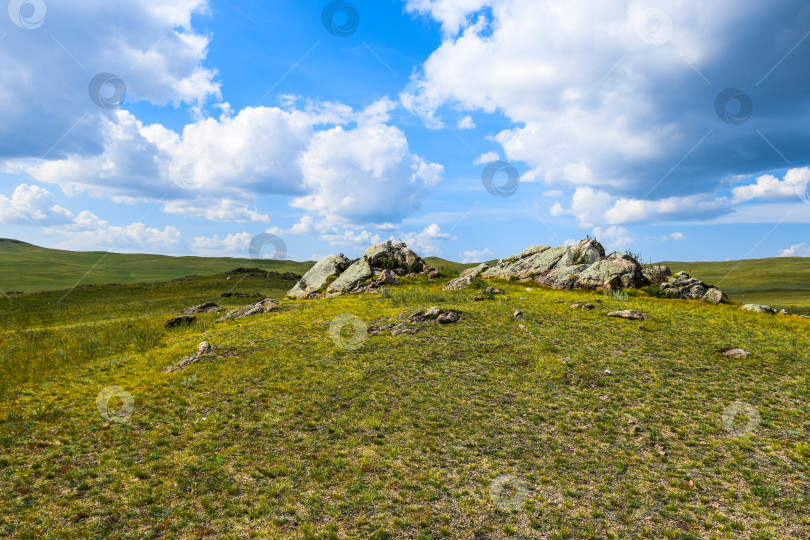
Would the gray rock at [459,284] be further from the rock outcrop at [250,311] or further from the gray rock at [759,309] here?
the gray rock at [759,309]

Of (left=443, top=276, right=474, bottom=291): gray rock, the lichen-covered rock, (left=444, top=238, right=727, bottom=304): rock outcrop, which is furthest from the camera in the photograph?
(left=443, top=276, right=474, bottom=291): gray rock

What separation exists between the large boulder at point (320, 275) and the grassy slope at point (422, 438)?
30.6 meters

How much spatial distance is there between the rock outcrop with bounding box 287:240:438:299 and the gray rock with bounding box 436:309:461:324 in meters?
21.3

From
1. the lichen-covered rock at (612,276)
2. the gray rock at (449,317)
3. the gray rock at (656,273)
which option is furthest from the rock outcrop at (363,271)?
the gray rock at (656,273)

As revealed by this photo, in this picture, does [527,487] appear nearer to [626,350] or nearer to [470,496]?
[470,496]

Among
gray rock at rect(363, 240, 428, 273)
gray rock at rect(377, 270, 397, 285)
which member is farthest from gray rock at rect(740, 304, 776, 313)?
gray rock at rect(363, 240, 428, 273)

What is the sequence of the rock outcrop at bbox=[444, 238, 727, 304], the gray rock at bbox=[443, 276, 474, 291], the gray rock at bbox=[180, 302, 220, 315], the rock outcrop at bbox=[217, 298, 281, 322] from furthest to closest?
the gray rock at bbox=[443, 276, 474, 291]
the gray rock at bbox=[180, 302, 220, 315]
the rock outcrop at bbox=[444, 238, 727, 304]
the rock outcrop at bbox=[217, 298, 281, 322]

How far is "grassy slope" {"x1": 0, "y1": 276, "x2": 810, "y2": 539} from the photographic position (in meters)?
11.6

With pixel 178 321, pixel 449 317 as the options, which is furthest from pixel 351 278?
pixel 449 317

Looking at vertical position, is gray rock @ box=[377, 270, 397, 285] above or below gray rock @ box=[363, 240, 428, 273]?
below

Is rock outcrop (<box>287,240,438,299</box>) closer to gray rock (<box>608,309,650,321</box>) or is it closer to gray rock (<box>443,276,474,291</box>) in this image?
gray rock (<box>443,276,474,291</box>)

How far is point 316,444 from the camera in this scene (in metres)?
15.9

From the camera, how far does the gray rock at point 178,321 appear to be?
41.9 metres

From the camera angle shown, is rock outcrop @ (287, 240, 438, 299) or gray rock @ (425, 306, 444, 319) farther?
rock outcrop @ (287, 240, 438, 299)
